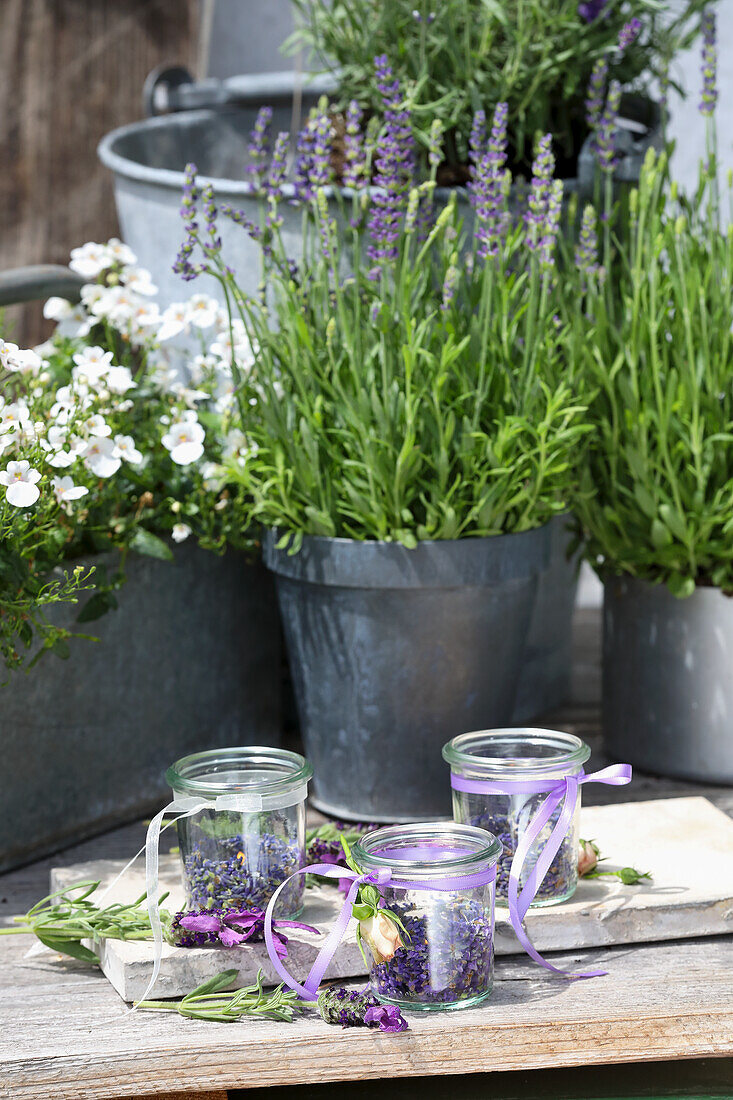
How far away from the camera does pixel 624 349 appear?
4.58ft

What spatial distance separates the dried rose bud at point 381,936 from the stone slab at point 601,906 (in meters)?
0.10

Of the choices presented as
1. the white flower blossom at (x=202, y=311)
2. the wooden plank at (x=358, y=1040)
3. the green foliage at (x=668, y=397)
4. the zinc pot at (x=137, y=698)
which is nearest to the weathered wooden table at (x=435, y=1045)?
the wooden plank at (x=358, y=1040)

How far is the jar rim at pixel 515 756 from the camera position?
1.11m

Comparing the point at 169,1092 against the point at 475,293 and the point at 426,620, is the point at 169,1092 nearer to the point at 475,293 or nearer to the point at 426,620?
the point at 426,620

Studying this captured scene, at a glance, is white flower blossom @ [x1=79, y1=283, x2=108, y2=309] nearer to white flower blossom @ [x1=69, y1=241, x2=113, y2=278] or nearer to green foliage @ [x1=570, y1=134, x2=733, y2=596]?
white flower blossom @ [x1=69, y1=241, x2=113, y2=278]

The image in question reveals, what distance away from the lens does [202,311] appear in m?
1.47

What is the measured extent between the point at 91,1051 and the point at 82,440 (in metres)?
0.55

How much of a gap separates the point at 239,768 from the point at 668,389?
0.61m

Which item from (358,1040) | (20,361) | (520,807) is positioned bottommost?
(358,1040)

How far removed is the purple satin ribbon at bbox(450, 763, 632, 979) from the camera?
1.04 m

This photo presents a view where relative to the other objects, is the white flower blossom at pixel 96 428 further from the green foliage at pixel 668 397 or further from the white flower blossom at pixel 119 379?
the green foliage at pixel 668 397

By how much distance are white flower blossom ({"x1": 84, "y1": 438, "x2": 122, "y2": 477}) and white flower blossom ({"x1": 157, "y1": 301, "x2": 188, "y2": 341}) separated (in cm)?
22

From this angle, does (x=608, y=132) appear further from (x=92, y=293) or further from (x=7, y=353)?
(x=7, y=353)

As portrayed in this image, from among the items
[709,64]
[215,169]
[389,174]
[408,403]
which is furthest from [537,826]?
[215,169]
